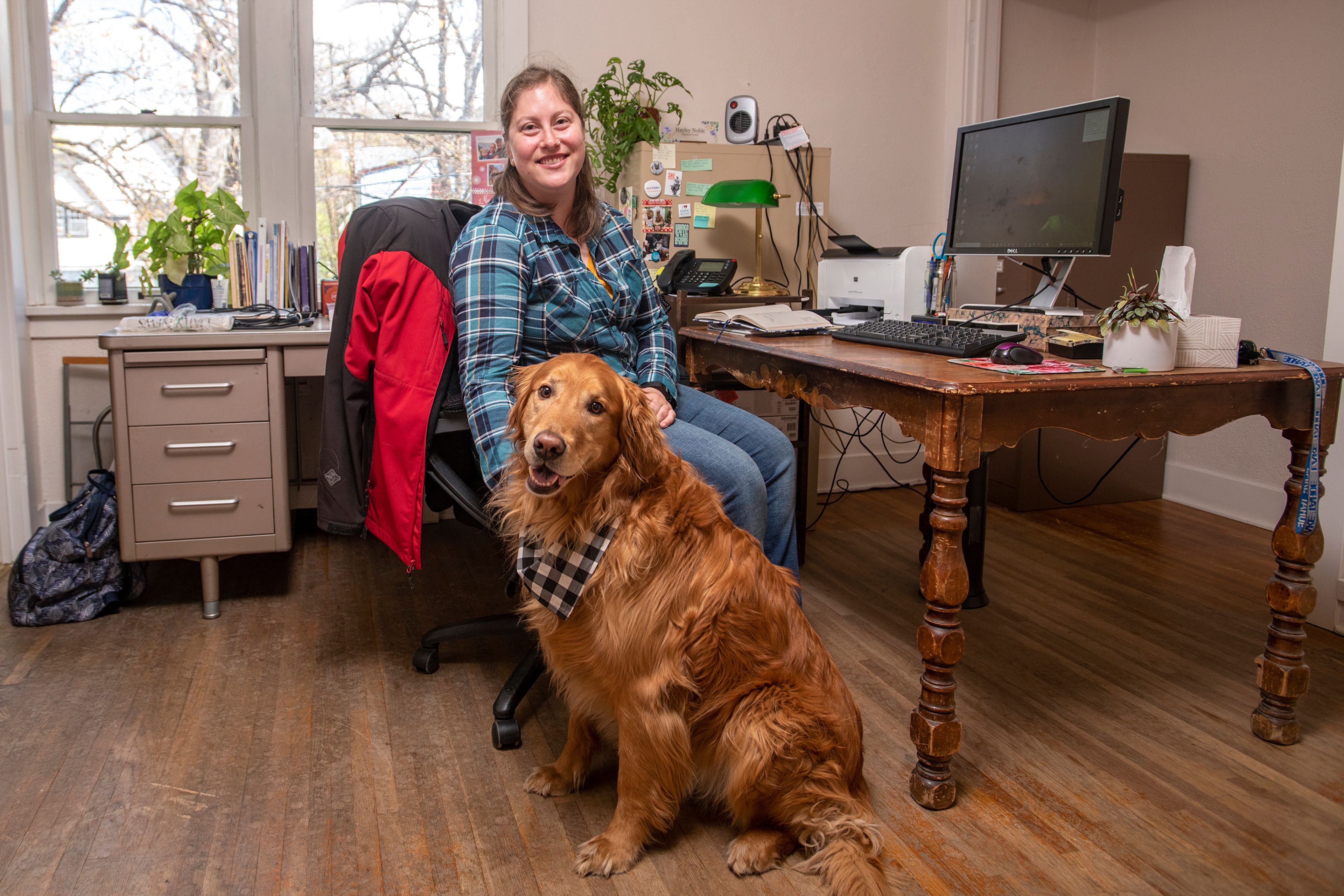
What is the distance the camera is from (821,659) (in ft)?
4.82

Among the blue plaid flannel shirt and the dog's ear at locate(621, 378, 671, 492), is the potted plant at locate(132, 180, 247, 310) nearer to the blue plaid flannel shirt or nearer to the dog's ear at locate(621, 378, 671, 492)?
the blue plaid flannel shirt

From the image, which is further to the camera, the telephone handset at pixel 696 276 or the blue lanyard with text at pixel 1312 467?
the telephone handset at pixel 696 276

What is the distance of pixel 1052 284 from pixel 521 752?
1.62 m

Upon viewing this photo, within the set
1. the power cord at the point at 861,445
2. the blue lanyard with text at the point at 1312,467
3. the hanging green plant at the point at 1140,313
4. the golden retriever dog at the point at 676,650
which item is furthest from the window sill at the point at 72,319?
the blue lanyard with text at the point at 1312,467

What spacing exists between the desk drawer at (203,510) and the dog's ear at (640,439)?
4.77 ft

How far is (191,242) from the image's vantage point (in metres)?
2.86

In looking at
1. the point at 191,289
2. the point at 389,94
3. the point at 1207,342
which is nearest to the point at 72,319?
the point at 191,289

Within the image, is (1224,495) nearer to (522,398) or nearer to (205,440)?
(522,398)

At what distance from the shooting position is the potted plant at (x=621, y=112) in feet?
10.5

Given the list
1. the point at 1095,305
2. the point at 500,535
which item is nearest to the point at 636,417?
the point at 500,535

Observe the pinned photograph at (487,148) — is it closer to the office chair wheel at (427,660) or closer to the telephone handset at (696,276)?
the telephone handset at (696,276)

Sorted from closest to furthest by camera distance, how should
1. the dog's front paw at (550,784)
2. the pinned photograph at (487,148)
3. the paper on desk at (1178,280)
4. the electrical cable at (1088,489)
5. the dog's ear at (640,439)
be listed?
the dog's ear at (640,439), the dog's front paw at (550,784), the paper on desk at (1178,280), the pinned photograph at (487,148), the electrical cable at (1088,489)

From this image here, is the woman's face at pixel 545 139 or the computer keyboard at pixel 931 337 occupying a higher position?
the woman's face at pixel 545 139

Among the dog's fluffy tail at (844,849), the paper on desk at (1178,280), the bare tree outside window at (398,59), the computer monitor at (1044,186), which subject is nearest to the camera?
the dog's fluffy tail at (844,849)
